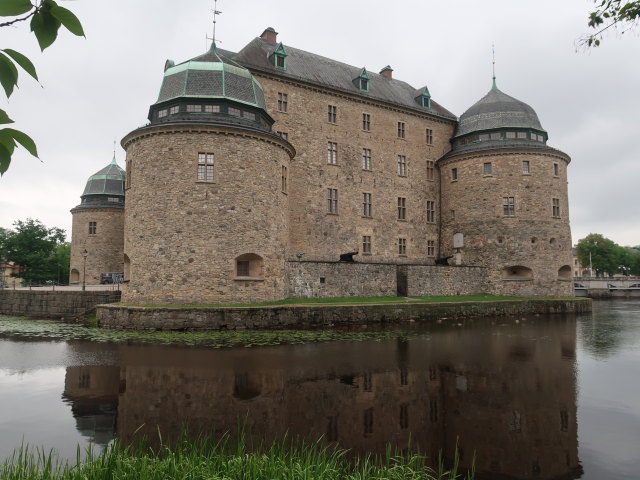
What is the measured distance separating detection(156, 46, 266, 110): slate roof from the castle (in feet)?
0.25

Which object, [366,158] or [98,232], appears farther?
[98,232]

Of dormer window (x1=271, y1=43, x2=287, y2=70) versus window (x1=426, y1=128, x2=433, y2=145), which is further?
window (x1=426, y1=128, x2=433, y2=145)

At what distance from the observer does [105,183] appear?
34.3 metres

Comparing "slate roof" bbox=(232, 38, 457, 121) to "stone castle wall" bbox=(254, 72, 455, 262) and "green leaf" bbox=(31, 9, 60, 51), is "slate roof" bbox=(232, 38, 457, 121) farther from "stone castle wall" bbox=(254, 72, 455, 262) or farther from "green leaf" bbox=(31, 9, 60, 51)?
"green leaf" bbox=(31, 9, 60, 51)

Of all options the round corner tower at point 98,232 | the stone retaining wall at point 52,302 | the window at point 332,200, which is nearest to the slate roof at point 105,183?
the round corner tower at point 98,232

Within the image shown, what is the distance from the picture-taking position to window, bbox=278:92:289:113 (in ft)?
89.3

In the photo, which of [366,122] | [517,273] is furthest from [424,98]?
[517,273]

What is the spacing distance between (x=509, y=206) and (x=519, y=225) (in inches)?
57.3

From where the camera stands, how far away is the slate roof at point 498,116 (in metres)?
32.4

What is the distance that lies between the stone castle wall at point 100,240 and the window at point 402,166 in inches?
816

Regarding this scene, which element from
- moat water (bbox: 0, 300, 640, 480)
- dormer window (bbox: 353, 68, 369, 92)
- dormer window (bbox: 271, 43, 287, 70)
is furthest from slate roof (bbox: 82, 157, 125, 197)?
moat water (bbox: 0, 300, 640, 480)

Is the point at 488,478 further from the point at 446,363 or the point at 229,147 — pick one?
the point at 229,147

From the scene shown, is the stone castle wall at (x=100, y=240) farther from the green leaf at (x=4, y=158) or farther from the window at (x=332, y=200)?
the green leaf at (x=4, y=158)

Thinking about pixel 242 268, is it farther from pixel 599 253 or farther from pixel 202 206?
pixel 599 253
